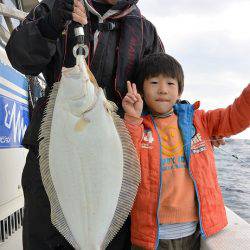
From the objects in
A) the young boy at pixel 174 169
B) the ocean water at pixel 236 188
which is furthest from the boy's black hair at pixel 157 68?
the ocean water at pixel 236 188

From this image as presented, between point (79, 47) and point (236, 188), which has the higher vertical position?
point (79, 47)

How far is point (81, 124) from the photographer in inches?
74.0

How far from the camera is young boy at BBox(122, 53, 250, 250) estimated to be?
2.33 meters

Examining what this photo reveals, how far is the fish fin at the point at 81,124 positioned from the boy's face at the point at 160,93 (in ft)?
2.50

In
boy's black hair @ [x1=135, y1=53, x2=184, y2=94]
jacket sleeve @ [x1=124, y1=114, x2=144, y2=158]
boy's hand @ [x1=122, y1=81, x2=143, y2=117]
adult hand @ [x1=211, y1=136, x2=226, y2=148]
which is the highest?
boy's black hair @ [x1=135, y1=53, x2=184, y2=94]

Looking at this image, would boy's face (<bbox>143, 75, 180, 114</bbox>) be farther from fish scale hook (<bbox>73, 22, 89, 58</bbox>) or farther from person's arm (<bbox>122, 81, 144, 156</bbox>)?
fish scale hook (<bbox>73, 22, 89, 58</bbox>)

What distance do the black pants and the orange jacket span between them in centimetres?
51

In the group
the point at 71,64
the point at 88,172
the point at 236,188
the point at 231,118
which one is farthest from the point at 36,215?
the point at 236,188

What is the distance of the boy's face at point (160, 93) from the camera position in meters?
2.51

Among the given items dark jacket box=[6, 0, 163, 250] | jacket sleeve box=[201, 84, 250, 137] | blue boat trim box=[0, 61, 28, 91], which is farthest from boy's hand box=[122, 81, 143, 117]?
blue boat trim box=[0, 61, 28, 91]

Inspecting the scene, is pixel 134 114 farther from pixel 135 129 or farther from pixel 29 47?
pixel 29 47

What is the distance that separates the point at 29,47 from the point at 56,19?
27cm

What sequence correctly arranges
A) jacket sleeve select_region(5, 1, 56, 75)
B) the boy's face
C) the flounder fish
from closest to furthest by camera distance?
1. the flounder fish
2. jacket sleeve select_region(5, 1, 56, 75)
3. the boy's face

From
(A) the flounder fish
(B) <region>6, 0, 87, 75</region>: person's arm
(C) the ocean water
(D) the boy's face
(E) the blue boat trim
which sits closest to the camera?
(A) the flounder fish
